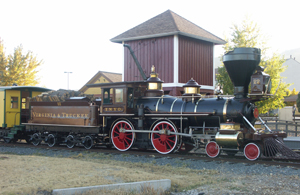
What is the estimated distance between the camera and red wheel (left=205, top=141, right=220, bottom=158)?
10328 mm

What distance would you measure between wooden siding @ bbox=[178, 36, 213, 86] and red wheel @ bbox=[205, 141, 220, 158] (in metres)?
8.29

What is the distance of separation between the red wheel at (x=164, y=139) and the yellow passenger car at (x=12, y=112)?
756 cm

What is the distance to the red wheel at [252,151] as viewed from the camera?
379 inches

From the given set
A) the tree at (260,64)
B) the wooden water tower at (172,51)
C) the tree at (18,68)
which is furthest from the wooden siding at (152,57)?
the tree at (18,68)

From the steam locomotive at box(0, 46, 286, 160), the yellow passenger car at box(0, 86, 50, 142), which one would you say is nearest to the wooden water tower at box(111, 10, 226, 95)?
the steam locomotive at box(0, 46, 286, 160)

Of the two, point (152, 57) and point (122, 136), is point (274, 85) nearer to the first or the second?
point (152, 57)

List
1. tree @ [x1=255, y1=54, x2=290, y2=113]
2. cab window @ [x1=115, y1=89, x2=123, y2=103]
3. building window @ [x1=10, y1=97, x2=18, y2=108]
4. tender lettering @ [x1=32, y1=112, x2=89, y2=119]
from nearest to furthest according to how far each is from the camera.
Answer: cab window @ [x1=115, y1=89, x2=123, y2=103] → tender lettering @ [x1=32, y1=112, x2=89, y2=119] → building window @ [x1=10, y1=97, x2=18, y2=108] → tree @ [x1=255, y1=54, x2=290, y2=113]

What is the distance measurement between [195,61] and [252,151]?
10.8 m

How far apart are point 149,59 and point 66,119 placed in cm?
769

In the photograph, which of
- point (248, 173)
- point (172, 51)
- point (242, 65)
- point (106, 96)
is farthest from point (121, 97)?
point (172, 51)

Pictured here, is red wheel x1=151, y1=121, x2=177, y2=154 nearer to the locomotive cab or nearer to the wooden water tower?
the locomotive cab

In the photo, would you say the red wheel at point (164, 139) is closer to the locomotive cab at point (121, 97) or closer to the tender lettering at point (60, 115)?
the locomotive cab at point (121, 97)

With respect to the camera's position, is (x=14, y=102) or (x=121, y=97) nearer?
(x=121, y=97)

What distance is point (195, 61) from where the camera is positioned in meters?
19.7
